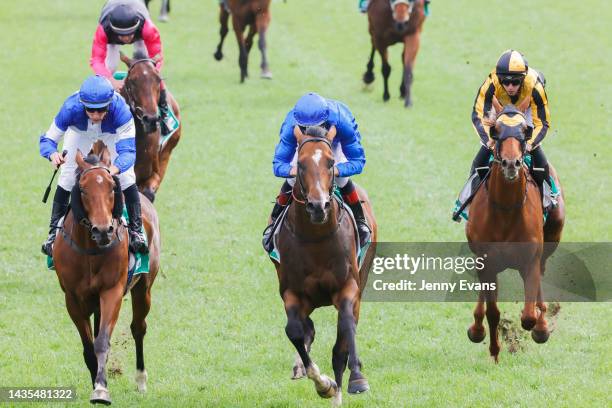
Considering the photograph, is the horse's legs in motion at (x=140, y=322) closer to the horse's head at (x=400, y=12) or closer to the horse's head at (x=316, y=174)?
the horse's head at (x=316, y=174)

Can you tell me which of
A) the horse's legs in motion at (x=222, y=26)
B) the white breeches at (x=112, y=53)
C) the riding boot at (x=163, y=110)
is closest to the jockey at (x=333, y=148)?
the riding boot at (x=163, y=110)

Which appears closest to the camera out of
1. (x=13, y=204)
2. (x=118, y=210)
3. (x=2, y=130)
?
(x=118, y=210)

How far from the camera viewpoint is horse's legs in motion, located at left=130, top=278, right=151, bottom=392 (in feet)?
37.0

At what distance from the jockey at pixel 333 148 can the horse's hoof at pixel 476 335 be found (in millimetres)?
2054

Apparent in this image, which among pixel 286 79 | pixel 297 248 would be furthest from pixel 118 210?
pixel 286 79

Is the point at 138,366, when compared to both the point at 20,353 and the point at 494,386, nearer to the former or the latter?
the point at 20,353

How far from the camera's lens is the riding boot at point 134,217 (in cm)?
1041

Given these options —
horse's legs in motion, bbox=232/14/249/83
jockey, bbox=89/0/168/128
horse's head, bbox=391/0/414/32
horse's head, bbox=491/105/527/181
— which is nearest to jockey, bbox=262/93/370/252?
horse's head, bbox=491/105/527/181

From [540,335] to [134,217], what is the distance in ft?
12.7

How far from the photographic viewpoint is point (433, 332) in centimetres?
1300

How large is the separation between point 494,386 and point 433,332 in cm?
220

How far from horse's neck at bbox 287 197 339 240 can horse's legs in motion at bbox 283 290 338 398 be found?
1.72 feet

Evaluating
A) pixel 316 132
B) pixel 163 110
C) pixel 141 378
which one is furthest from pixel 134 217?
pixel 163 110

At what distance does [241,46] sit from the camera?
2466cm
